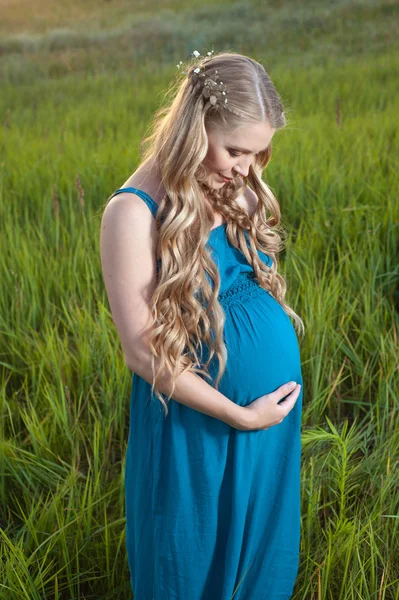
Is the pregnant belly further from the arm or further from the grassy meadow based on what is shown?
the grassy meadow

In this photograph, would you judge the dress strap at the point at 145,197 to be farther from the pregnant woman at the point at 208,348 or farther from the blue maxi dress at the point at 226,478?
the blue maxi dress at the point at 226,478

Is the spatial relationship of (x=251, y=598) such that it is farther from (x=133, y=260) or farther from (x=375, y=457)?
(x=133, y=260)

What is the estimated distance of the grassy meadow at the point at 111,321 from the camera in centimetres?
140

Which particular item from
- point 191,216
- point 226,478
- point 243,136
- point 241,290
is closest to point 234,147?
point 243,136

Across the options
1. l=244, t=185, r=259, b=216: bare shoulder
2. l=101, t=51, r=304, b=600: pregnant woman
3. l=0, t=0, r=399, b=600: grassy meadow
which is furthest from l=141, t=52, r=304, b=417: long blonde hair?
l=0, t=0, r=399, b=600: grassy meadow

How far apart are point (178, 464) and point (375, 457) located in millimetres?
724

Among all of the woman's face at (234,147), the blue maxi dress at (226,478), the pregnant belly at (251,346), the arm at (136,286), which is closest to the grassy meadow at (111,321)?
the blue maxi dress at (226,478)

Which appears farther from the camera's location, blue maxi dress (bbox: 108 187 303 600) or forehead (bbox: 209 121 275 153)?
blue maxi dress (bbox: 108 187 303 600)

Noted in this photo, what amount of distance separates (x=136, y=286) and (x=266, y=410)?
31 centimetres

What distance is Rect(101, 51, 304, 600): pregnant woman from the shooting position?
0.95 m

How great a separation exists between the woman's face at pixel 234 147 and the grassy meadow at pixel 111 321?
0.57m

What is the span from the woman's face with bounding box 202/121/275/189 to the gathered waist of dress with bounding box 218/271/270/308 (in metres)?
0.19

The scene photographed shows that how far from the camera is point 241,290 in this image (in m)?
1.09

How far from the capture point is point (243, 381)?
3.45 feet
